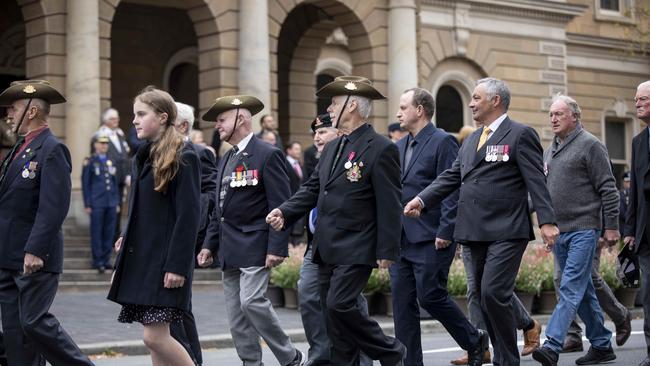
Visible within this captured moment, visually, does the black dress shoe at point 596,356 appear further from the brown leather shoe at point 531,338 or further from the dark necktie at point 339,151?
the dark necktie at point 339,151

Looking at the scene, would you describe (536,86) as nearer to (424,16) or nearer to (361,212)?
(424,16)

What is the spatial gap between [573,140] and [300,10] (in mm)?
19805

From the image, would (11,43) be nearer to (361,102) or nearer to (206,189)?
(206,189)

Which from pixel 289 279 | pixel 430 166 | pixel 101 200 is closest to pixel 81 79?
pixel 101 200

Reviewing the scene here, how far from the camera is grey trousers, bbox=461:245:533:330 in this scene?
9716 mm

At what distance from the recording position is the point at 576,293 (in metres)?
10.5

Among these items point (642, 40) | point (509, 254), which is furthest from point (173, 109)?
point (642, 40)

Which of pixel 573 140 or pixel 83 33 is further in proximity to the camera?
pixel 83 33

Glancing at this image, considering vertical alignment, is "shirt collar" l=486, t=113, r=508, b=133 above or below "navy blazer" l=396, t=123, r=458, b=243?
above

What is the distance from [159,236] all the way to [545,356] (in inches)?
133

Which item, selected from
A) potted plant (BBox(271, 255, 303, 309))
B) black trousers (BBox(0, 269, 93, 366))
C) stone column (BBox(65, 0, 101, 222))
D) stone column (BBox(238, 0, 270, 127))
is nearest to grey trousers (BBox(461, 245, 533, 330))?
black trousers (BBox(0, 269, 93, 366))

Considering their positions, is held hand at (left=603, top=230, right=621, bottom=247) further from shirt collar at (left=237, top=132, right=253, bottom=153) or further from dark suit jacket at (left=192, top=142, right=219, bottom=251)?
dark suit jacket at (left=192, top=142, right=219, bottom=251)

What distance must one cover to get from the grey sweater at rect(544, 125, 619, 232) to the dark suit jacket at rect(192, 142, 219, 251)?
9.20ft

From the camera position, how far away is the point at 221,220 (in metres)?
9.83
